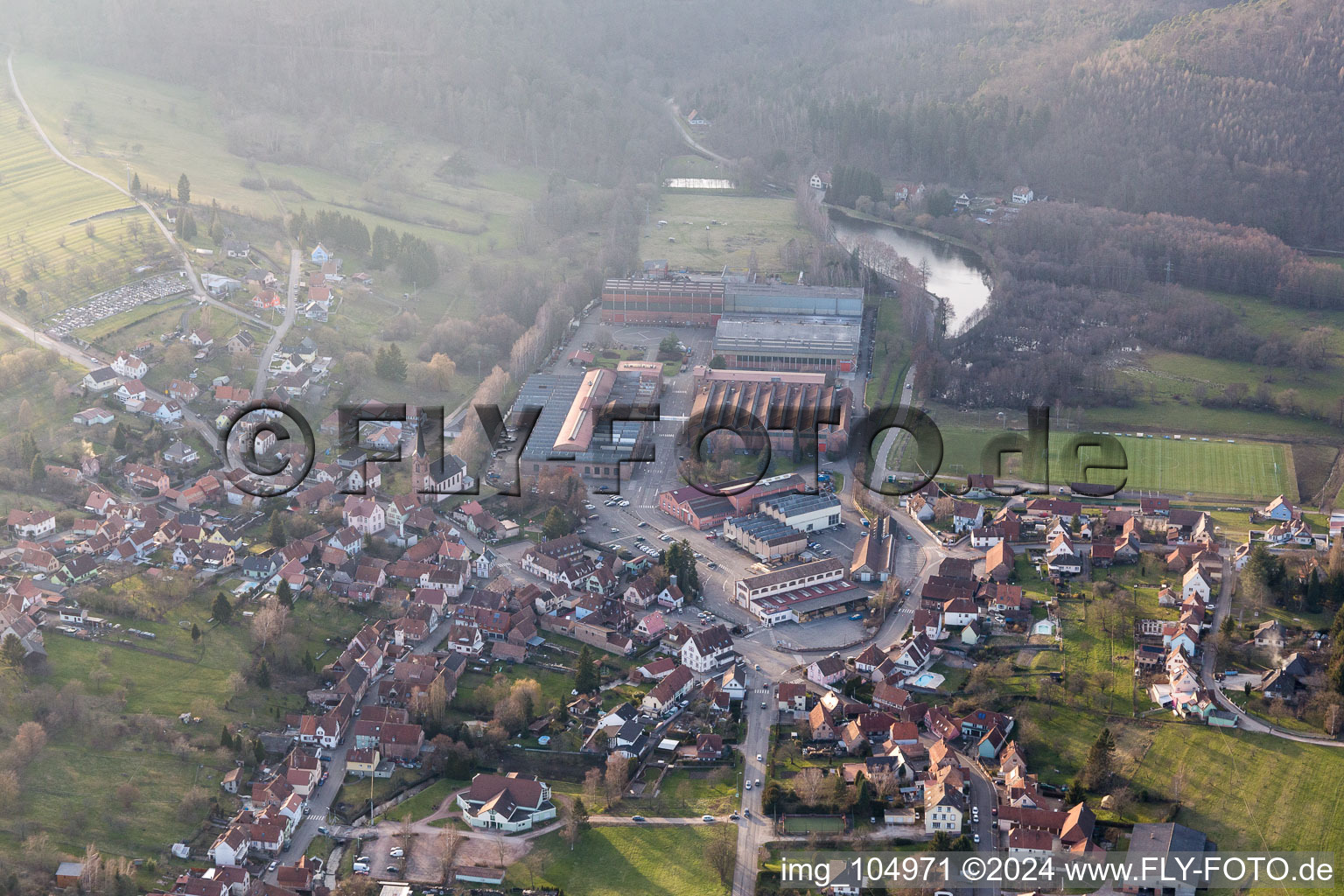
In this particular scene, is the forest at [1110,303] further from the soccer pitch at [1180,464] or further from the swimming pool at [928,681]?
the swimming pool at [928,681]

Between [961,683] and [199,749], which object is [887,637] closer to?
[961,683]

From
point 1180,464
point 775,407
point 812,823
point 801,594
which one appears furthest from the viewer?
point 775,407

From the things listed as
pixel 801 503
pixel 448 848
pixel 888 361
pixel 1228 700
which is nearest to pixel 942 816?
pixel 1228 700

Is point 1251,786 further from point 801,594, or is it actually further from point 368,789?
point 368,789

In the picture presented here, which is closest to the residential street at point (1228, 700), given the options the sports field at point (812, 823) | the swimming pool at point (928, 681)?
the swimming pool at point (928, 681)

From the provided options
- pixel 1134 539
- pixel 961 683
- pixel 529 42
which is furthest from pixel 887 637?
pixel 529 42

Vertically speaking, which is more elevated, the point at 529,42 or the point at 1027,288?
the point at 529,42
